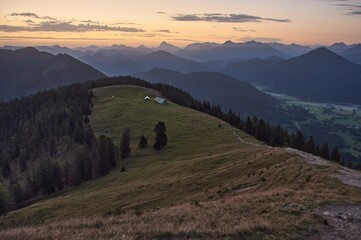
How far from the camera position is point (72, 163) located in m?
114

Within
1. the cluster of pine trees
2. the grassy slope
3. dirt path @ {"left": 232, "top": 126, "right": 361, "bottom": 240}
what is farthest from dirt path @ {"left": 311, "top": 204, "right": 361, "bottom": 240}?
Answer: the cluster of pine trees

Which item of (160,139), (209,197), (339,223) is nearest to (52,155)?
(160,139)

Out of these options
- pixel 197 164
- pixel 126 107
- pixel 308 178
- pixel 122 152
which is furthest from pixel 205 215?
pixel 126 107

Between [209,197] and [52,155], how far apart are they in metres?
125

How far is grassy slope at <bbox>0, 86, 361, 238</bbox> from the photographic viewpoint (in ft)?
68.8

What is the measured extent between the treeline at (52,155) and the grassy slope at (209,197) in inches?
493

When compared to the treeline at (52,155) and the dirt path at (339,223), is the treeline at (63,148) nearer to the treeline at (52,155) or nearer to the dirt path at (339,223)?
the treeline at (52,155)

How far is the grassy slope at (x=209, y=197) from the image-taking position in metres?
21.0

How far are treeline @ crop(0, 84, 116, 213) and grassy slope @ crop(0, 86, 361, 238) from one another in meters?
12.5

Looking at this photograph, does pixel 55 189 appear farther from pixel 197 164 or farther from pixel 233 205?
pixel 233 205

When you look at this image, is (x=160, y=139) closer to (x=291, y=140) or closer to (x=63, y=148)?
(x=291, y=140)

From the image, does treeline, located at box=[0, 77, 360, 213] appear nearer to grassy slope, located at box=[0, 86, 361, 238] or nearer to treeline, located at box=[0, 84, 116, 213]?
treeline, located at box=[0, 84, 116, 213]

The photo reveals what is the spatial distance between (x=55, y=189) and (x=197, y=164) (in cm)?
6357

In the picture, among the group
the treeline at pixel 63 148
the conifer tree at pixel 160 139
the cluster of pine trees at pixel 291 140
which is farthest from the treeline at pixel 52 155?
the cluster of pine trees at pixel 291 140
